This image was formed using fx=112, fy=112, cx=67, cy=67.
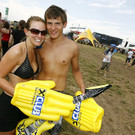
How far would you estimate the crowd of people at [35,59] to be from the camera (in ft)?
3.67

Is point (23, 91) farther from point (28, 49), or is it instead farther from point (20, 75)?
point (28, 49)

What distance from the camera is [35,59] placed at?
1.40 meters

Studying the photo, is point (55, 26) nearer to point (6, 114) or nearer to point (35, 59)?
point (35, 59)

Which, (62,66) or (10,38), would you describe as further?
(10,38)

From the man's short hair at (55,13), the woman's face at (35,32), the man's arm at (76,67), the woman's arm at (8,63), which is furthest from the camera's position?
the man's arm at (76,67)

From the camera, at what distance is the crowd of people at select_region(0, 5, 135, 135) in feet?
3.67

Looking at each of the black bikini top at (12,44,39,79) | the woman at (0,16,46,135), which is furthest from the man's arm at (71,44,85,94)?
the black bikini top at (12,44,39,79)

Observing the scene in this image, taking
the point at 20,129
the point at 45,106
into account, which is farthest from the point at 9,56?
the point at 20,129

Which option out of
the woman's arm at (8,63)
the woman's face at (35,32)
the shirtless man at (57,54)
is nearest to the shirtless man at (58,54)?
the shirtless man at (57,54)

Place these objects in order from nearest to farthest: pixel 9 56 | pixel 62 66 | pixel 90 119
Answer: pixel 9 56 → pixel 90 119 → pixel 62 66

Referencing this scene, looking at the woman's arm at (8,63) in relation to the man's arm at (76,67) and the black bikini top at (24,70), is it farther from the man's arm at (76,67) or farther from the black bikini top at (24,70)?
the man's arm at (76,67)

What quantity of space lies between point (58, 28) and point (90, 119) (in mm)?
1201

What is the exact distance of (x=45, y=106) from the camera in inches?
45.2

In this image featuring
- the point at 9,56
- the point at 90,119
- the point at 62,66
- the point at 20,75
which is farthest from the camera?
the point at 62,66
